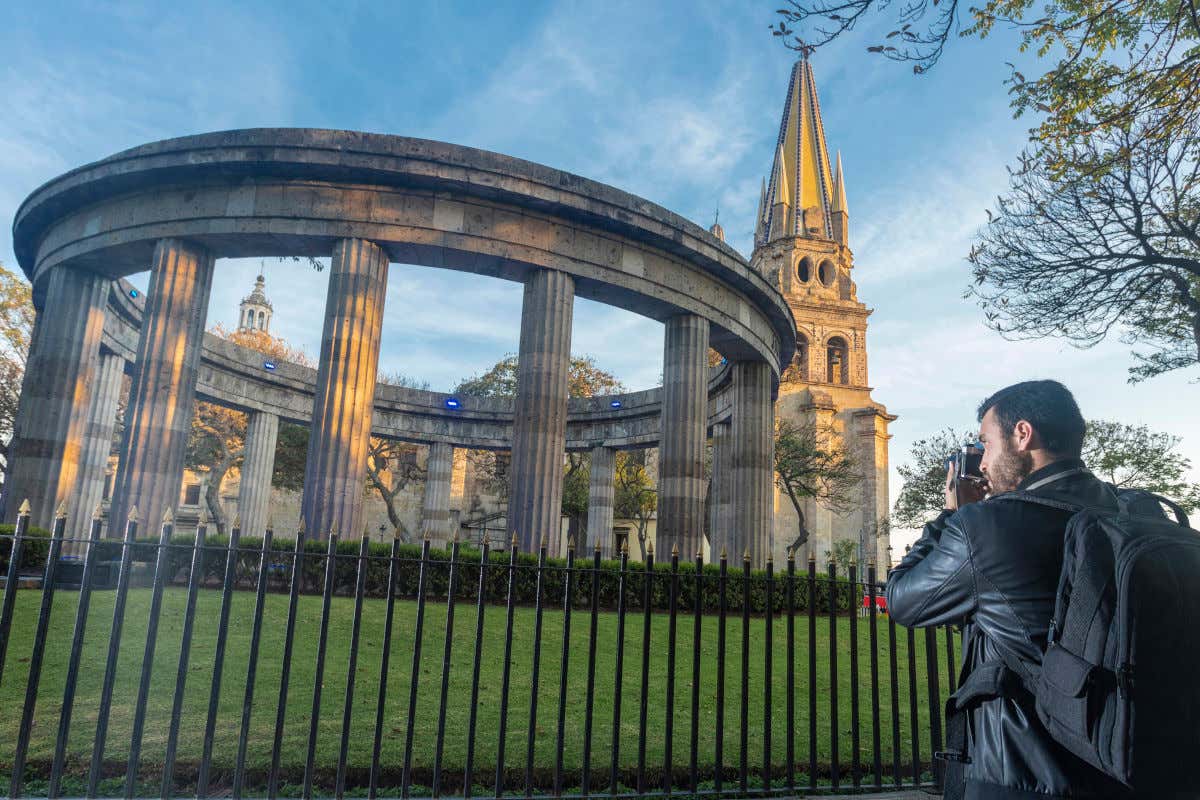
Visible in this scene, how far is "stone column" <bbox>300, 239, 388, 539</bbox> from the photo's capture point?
53.8 ft

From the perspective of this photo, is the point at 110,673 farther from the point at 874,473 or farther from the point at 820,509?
the point at 874,473

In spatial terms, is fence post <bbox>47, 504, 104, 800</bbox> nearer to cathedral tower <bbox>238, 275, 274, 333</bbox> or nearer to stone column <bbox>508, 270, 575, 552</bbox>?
stone column <bbox>508, 270, 575, 552</bbox>

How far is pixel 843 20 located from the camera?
23.8 ft

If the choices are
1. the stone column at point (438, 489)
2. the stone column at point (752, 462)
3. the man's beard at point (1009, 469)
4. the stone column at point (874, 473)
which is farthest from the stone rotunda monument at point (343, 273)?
the stone column at point (874, 473)

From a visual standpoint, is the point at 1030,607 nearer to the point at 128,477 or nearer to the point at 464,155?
the point at 464,155

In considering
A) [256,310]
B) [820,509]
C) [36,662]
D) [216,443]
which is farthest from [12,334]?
[256,310]

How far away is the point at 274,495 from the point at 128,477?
35196mm

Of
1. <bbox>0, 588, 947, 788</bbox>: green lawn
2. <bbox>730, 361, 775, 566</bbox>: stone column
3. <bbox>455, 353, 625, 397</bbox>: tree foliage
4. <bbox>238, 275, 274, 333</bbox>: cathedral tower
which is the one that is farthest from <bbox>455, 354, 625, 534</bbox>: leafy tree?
<bbox>238, 275, 274, 333</bbox>: cathedral tower

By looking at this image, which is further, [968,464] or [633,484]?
[633,484]

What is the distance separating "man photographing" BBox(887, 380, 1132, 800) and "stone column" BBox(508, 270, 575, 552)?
14382 mm

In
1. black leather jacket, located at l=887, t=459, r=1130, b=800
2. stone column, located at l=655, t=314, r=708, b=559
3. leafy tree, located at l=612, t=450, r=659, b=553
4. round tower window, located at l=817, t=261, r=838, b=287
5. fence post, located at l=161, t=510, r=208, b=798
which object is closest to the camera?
black leather jacket, located at l=887, t=459, r=1130, b=800

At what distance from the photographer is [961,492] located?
370 cm

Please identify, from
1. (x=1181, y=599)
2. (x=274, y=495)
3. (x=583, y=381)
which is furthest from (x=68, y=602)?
(x=274, y=495)

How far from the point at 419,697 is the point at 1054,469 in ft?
21.5
